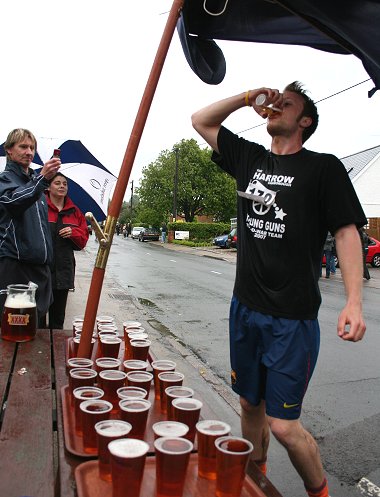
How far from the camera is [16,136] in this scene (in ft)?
10.7

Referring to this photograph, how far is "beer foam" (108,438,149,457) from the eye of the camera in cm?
115

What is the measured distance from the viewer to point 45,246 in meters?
3.38

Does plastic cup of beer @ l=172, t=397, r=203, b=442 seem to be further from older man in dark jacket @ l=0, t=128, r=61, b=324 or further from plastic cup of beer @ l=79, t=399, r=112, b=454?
older man in dark jacket @ l=0, t=128, r=61, b=324

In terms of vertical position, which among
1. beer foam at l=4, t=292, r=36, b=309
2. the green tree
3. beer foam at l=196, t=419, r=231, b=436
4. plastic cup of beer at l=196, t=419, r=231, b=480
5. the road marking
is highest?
the green tree

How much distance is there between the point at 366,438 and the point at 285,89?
8.96 feet

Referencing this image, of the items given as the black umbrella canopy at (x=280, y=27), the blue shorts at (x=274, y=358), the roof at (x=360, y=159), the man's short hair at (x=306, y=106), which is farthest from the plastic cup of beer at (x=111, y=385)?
the roof at (x=360, y=159)

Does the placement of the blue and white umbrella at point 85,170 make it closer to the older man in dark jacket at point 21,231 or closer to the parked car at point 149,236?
the older man in dark jacket at point 21,231

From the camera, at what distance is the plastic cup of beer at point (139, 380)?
172 centimetres

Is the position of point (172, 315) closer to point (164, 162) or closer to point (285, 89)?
point (285, 89)

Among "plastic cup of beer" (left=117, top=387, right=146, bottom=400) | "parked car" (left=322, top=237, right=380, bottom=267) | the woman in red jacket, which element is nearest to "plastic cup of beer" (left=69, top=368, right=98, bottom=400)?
→ "plastic cup of beer" (left=117, top=387, right=146, bottom=400)

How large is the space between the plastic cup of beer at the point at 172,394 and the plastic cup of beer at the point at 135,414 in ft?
0.39

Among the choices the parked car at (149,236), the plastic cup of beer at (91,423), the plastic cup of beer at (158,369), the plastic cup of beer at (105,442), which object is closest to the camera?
the plastic cup of beer at (105,442)

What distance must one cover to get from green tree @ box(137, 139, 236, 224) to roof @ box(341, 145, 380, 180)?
535 inches

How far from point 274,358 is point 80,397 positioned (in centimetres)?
94
